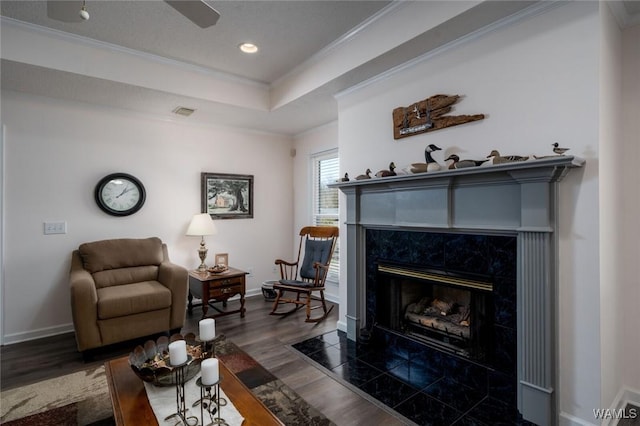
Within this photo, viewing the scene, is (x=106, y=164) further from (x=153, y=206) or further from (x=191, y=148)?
(x=191, y=148)

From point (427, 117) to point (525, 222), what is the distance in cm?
112

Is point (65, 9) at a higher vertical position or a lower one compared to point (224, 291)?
higher

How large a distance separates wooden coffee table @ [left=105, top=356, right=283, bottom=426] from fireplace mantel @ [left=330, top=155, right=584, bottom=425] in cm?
158

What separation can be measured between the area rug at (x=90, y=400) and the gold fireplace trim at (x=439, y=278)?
1286 mm

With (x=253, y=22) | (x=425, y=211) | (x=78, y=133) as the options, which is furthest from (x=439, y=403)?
(x=78, y=133)

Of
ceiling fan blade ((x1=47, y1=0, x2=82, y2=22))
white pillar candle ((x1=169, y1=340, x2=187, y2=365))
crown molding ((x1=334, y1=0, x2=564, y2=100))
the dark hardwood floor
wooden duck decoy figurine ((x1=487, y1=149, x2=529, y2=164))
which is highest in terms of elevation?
crown molding ((x1=334, y1=0, x2=564, y2=100))

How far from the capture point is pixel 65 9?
62.5 inches

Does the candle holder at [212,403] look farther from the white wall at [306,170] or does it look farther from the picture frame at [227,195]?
the picture frame at [227,195]

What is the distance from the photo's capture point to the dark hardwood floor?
7.16 feet

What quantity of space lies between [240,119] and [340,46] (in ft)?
6.18

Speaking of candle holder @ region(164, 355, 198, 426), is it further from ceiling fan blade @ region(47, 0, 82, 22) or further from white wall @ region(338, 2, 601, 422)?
white wall @ region(338, 2, 601, 422)

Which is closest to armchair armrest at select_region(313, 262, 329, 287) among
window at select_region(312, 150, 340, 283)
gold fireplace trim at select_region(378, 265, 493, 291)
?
window at select_region(312, 150, 340, 283)

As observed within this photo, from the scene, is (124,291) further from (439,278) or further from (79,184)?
(439,278)

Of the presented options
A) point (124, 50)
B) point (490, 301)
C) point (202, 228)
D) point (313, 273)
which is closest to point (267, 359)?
point (313, 273)
